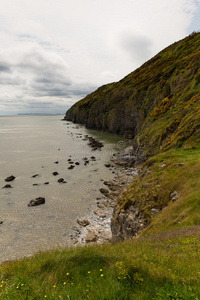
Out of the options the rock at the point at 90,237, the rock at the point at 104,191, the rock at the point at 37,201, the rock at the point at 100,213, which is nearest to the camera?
the rock at the point at 90,237

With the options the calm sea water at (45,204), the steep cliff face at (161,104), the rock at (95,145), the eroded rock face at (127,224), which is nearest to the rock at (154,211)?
the eroded rock face at (127,224)

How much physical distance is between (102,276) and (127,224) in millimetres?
12161

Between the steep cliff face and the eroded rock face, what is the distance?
14705 mm

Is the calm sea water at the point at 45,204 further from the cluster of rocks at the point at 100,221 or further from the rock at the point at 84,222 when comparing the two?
the cluster of rocks at the point at 100,221

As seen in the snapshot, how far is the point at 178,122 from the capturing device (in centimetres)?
3256

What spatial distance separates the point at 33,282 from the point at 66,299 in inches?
54.9

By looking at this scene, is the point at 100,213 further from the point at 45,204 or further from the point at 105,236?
the point at 45,204

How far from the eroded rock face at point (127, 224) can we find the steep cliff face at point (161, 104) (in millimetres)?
14705

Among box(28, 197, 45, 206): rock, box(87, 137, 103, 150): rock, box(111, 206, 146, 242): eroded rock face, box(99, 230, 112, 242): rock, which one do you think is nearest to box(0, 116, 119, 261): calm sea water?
box(28, 197, 45, 206): rock

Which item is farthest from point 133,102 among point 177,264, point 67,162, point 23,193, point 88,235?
point 177,264

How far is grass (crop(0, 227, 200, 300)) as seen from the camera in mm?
4016

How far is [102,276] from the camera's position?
16.5 feet

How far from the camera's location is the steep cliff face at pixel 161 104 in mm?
32750

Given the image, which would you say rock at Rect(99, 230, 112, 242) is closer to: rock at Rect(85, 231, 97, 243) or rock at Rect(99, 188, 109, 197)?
rock at Rect(85, 231, 97, 243)
